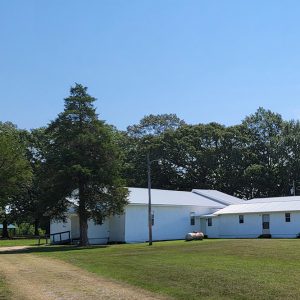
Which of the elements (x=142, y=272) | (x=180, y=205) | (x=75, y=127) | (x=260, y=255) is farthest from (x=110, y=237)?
(x=142, y=272)

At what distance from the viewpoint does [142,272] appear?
61.6 feet

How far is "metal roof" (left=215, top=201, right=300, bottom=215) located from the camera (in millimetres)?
51188

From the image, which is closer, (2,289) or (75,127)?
(2,289)

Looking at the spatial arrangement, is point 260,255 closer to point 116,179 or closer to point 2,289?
point 2,289

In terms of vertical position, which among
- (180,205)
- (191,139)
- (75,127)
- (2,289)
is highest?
(191,139)

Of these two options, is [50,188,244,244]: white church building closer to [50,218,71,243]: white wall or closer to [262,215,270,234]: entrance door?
[50,218,71,243]: white wall

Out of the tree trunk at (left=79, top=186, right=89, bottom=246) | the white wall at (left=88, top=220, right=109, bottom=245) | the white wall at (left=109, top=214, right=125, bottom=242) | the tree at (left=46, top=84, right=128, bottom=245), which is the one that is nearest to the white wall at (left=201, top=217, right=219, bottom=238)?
the white wall at (left=109, top=214, right=125, bottom=242)

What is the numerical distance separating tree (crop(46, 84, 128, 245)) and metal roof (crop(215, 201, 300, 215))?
16.3 meters

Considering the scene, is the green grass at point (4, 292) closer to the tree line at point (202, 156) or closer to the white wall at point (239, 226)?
the white wall at point (239, 226)

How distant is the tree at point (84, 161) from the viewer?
4159cm

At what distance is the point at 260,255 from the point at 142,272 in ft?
25.0

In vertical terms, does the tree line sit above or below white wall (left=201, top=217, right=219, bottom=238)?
above

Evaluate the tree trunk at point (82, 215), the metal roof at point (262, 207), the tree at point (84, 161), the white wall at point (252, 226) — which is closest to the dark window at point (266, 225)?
the white wall at point (252, 226)

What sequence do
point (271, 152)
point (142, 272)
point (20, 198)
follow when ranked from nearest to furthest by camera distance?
point (142, 272) → point (20, 198) → point (271, 152)
